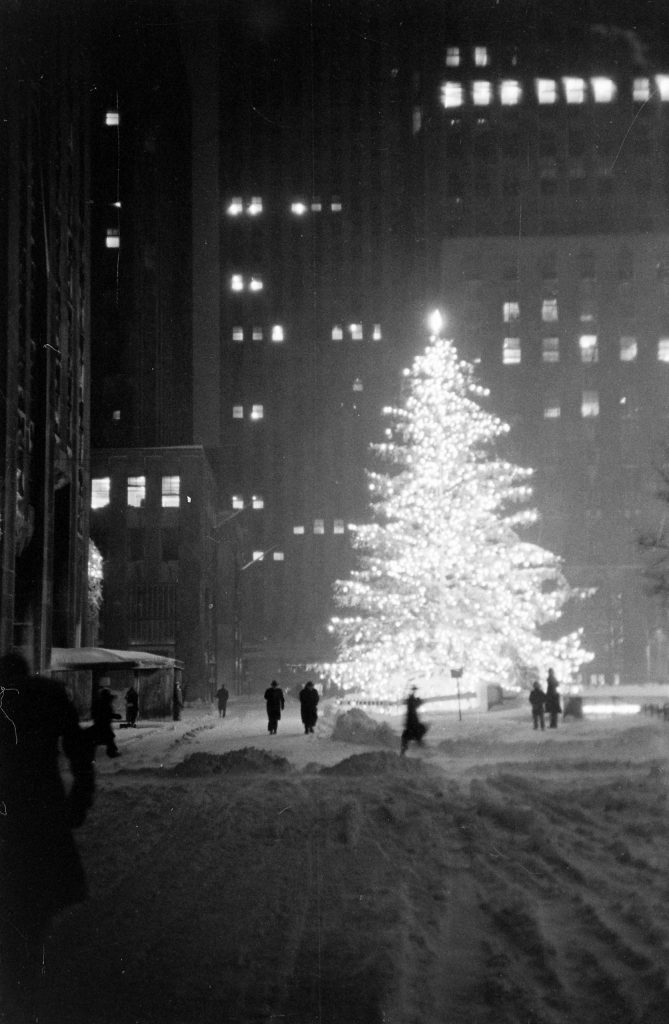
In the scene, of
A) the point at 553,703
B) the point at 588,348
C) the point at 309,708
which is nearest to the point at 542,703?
the point at 553,703

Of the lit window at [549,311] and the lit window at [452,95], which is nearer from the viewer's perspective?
the lit window at [549,311]

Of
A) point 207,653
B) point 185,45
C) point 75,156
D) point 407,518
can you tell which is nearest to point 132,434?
point 207,653

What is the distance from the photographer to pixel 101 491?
214ft

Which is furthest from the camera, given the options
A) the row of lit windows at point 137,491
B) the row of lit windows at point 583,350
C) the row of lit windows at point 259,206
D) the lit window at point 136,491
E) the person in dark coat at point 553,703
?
the row of lit windows at point 259,206

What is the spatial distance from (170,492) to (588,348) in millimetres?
55702

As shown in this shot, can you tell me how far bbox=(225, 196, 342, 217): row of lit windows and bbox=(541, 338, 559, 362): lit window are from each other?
28.7m

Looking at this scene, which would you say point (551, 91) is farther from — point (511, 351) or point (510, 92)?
point (511, 351)

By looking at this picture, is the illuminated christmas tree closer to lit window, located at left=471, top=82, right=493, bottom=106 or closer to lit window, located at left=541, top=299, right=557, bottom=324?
lit window, located at left=541, top=299, right=557, bottom=324

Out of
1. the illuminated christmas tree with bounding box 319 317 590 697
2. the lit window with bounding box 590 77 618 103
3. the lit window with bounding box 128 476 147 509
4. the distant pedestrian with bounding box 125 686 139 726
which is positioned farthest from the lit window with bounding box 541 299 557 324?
the distant pedestrian with bounding box 125 686 139 726

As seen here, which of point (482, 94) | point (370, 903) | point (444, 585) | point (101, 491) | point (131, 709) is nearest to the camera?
point (370, 903)

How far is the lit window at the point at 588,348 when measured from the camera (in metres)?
106

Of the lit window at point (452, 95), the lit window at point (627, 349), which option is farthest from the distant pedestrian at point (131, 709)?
the lit window at point (452, 95)

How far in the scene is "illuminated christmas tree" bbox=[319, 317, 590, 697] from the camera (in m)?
34.5

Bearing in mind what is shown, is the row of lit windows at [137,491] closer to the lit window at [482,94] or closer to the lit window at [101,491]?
the lit window at [101,491]
